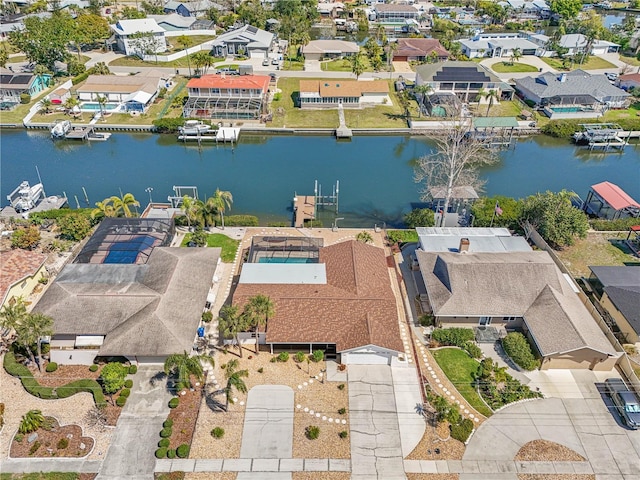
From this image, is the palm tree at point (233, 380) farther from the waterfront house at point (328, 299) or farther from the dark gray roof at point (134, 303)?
the dark gray roof at point (134, 303)

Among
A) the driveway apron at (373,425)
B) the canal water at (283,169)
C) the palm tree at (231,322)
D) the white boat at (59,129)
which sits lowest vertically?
the canal water at (283,169)

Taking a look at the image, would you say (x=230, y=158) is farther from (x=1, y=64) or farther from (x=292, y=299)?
(x=1, y=64)

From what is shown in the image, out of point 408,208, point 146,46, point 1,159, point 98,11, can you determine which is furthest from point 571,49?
point 98,11

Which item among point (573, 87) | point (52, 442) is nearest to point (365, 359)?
point (52, 442)

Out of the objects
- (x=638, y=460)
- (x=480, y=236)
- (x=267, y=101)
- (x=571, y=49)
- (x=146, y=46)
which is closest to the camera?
(x=638, y=460)

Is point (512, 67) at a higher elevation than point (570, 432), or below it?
higher

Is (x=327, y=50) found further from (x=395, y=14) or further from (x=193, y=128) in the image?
(x=193, y=128)

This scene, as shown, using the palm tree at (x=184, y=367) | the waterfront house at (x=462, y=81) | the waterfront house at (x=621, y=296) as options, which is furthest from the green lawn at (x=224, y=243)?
the waterfront house at (x=462, y=81)
